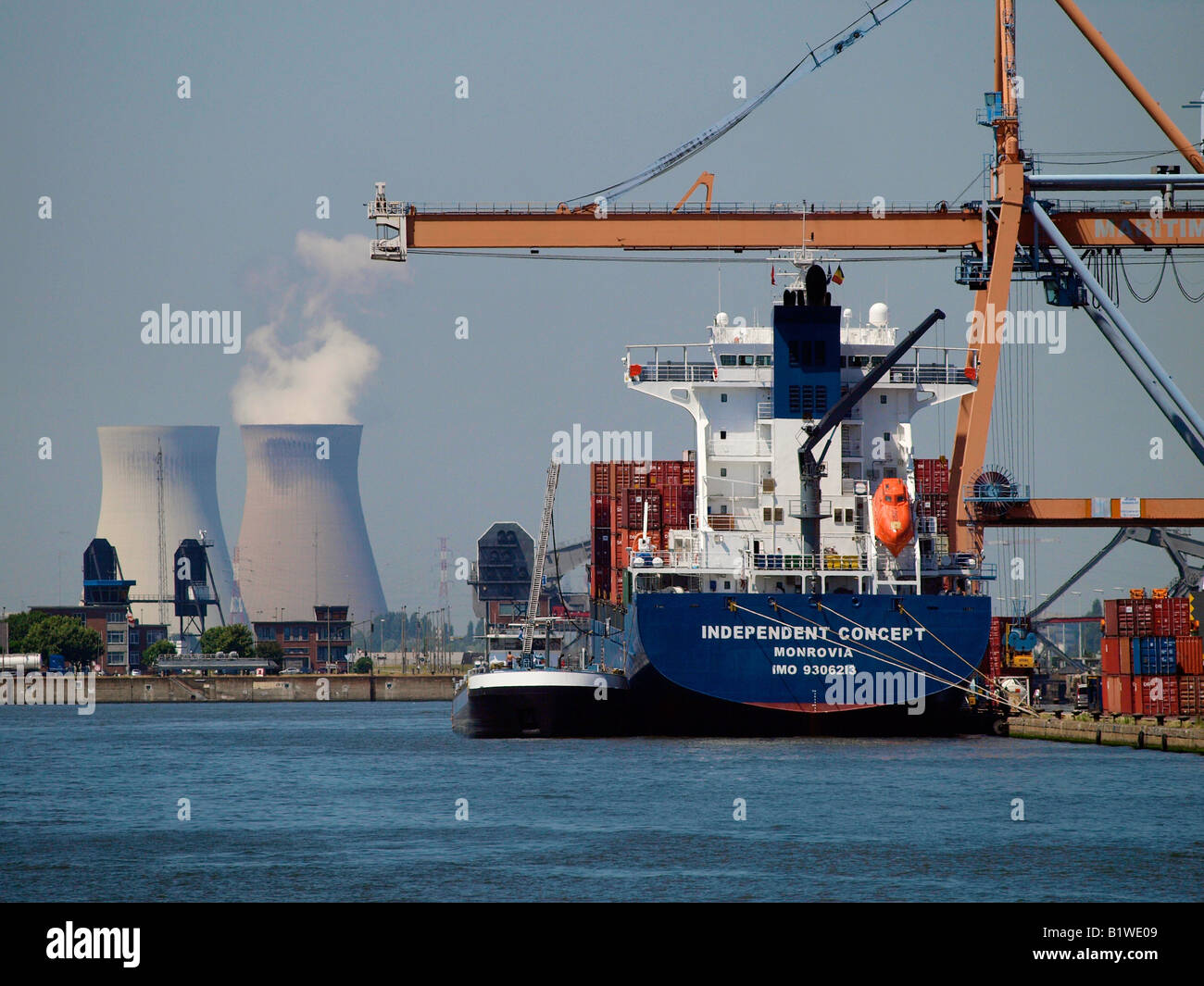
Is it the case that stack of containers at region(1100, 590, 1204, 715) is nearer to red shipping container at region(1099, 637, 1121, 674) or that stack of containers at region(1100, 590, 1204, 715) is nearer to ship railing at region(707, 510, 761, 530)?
red shipping container at region(1099, 637, 1121, 674)

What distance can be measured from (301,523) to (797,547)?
94.5 metres

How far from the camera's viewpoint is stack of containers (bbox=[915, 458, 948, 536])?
4841 cm

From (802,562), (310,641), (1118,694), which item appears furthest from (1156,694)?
(310,641)

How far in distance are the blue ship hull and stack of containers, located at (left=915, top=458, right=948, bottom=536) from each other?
589cm

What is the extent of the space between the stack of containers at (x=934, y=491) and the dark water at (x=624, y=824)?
7.01 meters

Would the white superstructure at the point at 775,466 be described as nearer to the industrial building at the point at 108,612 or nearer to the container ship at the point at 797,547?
the container ship at the point at 797,547

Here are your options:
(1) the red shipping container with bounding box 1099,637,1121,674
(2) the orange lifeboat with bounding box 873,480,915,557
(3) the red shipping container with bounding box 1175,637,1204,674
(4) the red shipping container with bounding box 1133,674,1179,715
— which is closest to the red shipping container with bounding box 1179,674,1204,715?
(4) the red shipping container with bounding box 1133,674,1179,715

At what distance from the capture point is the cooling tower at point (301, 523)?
432 ft

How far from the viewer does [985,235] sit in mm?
49031

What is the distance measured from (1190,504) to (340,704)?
86.1m

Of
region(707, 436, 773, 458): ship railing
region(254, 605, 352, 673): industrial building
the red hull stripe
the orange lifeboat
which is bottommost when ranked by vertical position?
region(254, 605, 352, 673): industrial building

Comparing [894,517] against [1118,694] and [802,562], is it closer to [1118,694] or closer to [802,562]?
[802,562]

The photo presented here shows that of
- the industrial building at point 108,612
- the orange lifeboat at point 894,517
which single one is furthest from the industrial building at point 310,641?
the orange lifeboat at point 894,517

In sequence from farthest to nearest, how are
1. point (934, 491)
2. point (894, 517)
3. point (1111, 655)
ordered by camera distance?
point (1111, 655), point (934, 491), point (894, 517)
